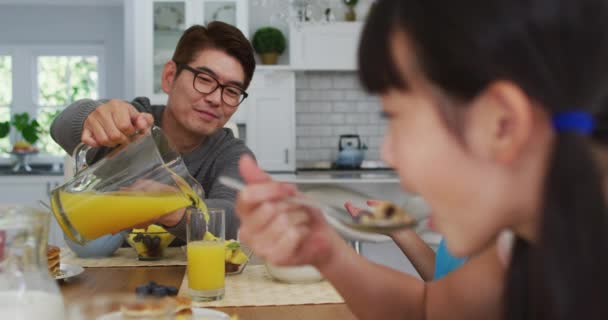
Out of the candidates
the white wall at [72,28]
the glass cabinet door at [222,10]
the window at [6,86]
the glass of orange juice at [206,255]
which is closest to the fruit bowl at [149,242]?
the glass of orange juice at [206,255]

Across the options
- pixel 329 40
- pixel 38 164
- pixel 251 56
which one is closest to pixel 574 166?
pixel 251 56

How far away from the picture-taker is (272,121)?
468 cm

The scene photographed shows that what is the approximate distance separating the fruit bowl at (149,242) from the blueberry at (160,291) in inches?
18.0

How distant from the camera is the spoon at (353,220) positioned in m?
0.73

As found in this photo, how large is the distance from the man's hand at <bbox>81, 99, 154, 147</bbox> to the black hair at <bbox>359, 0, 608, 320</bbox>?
0.90 metres

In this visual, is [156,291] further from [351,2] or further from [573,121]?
[351,2]

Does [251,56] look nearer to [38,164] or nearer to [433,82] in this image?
[433,82]

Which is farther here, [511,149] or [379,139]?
[379,139]

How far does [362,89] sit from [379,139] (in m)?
4.44

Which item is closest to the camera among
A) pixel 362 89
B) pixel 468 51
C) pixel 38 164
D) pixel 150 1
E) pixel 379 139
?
pixel 468 51

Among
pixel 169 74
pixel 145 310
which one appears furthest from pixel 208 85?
pixel 145 310

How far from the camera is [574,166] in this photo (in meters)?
0.53

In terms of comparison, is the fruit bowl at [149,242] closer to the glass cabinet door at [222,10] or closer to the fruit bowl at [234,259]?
the fruit bowl at [234,259]

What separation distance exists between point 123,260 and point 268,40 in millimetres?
3142
